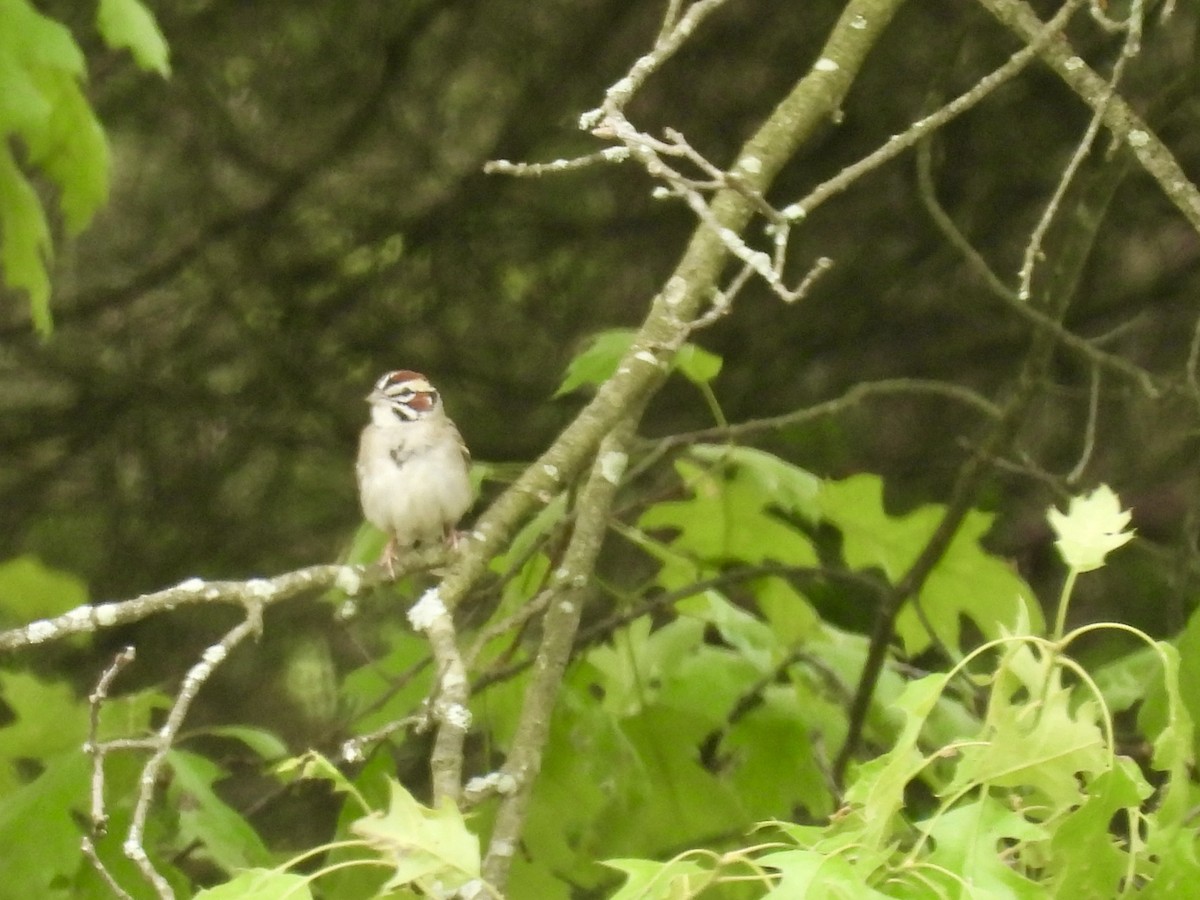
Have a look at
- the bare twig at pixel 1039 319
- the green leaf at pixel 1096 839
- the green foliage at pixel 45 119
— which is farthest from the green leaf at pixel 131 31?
the green leaf at pixel 1096 839

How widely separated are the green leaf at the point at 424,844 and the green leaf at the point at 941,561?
919mm

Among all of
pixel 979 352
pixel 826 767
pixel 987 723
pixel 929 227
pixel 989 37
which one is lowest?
pixel 826 767

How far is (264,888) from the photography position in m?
0.83

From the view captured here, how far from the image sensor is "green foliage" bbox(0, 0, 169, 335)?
1.32 metres

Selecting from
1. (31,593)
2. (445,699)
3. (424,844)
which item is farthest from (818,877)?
(31,593)

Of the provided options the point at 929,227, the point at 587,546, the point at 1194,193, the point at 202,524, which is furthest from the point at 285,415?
the point at 1194,193

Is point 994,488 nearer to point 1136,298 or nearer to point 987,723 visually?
point 1136,298

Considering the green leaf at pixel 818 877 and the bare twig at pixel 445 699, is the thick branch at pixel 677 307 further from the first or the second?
the green leaf at pixel 818 877

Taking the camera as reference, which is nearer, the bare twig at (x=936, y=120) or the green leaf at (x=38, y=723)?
the bare twig at (x=936, y=120)

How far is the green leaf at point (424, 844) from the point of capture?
81 centimetres

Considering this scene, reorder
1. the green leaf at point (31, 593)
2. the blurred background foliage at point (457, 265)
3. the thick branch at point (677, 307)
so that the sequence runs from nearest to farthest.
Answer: the thick branch at point (677, 307)
the green leaf at point (31, 593)
the blurred background foliage at point (457, 265)

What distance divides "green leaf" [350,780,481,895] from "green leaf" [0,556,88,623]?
1271 mm

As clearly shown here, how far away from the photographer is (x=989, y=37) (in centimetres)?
242

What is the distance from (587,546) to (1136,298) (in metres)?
1.60
